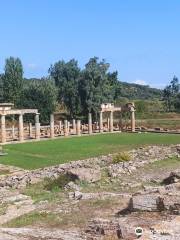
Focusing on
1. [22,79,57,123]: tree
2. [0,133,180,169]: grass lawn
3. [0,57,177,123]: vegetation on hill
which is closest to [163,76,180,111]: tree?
[0,57,177,123]: vegetation on hill

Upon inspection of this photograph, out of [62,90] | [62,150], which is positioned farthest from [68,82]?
[62,150]

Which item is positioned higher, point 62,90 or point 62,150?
point 62,90

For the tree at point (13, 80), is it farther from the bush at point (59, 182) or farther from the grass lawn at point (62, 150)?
the bush at point (59, 182)

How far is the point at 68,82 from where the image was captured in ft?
303

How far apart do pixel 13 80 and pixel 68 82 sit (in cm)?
1152

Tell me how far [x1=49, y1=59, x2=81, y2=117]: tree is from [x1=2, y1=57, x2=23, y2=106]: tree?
28.8 ft

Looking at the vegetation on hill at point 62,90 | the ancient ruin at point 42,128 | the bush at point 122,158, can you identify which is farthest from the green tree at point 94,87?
the bush at point 122,158

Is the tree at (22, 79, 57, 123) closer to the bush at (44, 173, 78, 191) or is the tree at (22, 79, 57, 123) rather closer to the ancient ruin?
the ancient ruin

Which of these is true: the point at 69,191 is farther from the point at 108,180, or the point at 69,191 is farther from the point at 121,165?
the point at 121,165

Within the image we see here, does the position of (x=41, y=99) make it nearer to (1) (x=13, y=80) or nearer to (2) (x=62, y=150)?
(1) (x=13, y=80)

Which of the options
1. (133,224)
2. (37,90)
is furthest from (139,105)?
(133,224)

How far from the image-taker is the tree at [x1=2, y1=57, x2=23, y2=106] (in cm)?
8294

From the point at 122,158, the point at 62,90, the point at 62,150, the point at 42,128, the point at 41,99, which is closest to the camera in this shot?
the point at 122,158

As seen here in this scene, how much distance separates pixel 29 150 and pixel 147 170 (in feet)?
74.8
